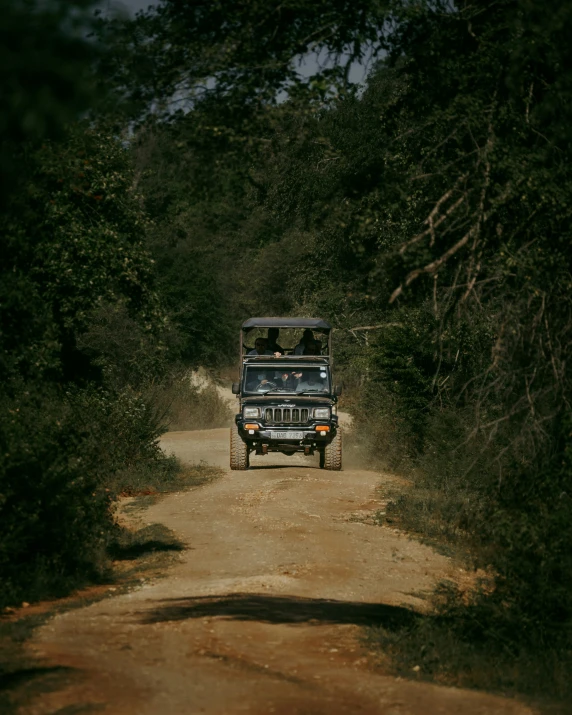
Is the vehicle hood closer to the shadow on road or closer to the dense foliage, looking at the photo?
the dense foliage

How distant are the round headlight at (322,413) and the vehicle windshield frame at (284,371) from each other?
Answer: 57 cm

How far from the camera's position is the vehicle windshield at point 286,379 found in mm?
24344

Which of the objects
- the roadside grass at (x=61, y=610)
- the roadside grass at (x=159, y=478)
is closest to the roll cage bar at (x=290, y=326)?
the roadside grass at (x=159, y=478)

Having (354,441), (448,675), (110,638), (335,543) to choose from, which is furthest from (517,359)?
(354,441)

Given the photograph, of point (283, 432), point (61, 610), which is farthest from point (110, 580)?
point (283, 432)

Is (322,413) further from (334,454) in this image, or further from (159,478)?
(159,478)

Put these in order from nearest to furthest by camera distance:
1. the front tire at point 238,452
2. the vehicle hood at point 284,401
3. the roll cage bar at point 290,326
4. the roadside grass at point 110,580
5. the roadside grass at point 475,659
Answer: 1. the roadside grass at point 110,580
2. the roadside grass at point 475,659
3. the vehicle hood at point 284,401
4. the front tire at point 238,452
5. the roll cage bar at point 290,326

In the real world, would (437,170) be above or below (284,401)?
above

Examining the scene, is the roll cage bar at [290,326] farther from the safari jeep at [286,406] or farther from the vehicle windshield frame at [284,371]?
the vehicle windshield frame at [284,371]

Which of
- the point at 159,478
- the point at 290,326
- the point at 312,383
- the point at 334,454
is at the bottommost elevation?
the point at 159,478

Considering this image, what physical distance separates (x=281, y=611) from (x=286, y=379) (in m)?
13.3

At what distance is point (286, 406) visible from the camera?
2378 cm

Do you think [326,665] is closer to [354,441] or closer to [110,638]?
[110,638]

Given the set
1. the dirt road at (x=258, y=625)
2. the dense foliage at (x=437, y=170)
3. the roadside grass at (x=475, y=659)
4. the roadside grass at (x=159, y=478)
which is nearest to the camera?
the dirt road at (x=258, y=625)
